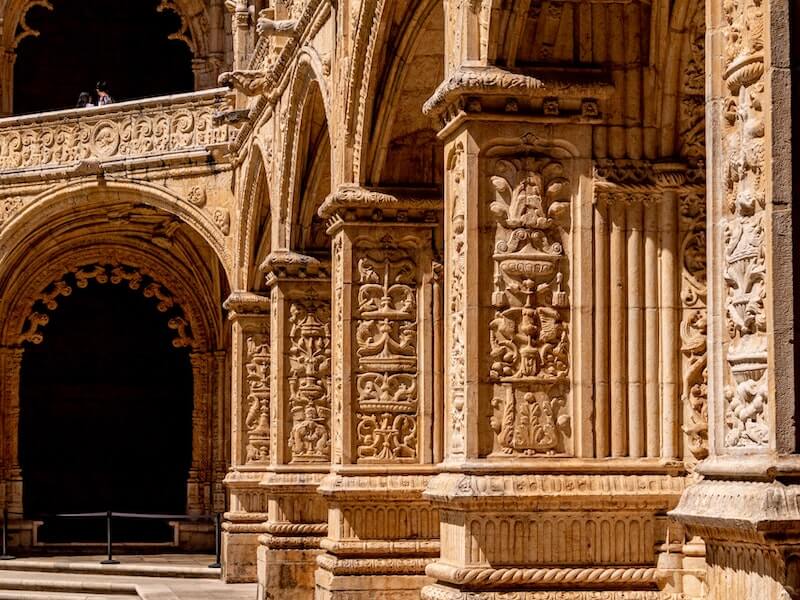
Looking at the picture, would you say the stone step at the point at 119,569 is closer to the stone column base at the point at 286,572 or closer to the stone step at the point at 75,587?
the stone step at the point at 75,587

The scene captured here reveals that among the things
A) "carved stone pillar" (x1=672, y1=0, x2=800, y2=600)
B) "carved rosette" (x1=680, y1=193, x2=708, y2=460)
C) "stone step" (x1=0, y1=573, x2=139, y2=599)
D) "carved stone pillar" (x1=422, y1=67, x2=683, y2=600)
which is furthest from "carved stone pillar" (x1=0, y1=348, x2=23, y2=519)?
"carved stone pillar" (x1=672, y1=0, x2=800, y2=600)

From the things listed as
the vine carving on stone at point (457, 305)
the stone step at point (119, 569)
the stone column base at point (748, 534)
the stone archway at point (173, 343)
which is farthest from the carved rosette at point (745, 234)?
the stone archway at point (173, 343)

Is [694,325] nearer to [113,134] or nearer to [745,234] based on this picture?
[745,234]

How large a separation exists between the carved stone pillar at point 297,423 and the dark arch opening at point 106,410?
39.6 ft

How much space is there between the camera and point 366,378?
13016 millimetres

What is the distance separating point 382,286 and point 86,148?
376 inches

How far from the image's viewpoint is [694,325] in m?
9.32

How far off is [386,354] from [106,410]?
1637cm

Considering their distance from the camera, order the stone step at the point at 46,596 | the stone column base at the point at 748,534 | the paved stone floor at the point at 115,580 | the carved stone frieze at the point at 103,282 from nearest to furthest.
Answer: the stone column base at the point at 748,534, the paved stone floor at the point at 115,580, the stone step at the point at 46,596, the carved stone frieze at the point at 103,282

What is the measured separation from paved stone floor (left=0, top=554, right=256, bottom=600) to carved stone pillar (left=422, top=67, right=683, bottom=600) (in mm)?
9127

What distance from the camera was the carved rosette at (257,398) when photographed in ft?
64.8

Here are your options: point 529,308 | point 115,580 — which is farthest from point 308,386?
point 529,308

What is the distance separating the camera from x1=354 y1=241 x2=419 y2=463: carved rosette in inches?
511

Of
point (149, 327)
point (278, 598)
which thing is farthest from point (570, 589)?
point (149, 327)
